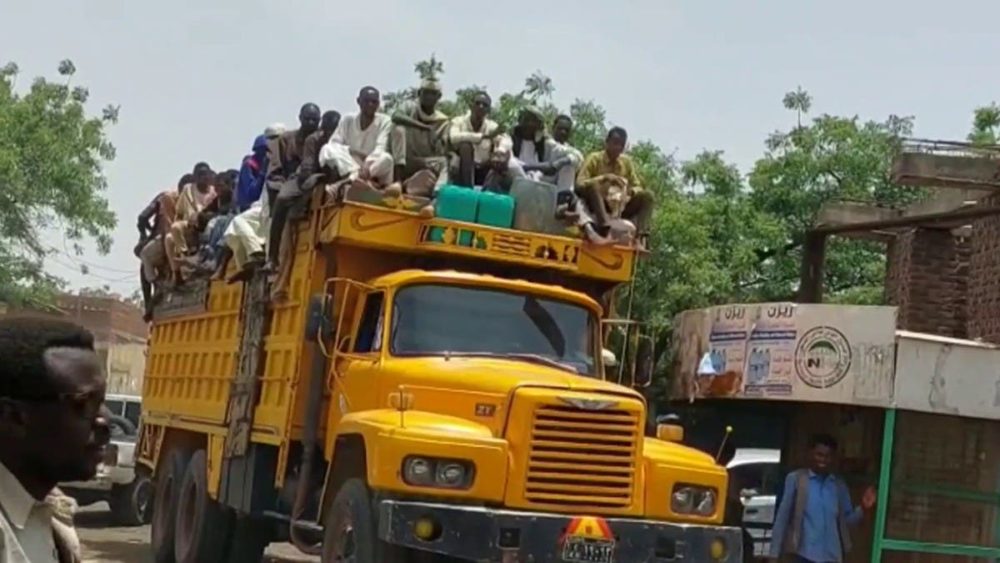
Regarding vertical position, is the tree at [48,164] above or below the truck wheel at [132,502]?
above

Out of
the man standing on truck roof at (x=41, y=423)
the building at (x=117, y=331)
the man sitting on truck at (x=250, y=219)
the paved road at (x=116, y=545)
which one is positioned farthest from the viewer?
the building at (x=117, y=331)

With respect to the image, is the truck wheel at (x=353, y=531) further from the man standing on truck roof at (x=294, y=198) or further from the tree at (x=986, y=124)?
the tree at (x=986, y=124)

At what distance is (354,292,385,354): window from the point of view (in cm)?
977

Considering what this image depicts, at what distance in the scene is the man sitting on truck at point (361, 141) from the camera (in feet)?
34.9

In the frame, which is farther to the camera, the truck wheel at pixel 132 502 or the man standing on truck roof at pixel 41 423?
the truck wheel at pixel 132 502

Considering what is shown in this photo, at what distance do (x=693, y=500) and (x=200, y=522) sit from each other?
505 centimetres

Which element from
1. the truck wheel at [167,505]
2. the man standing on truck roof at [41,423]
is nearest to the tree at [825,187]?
the truck wheel at [167,505]

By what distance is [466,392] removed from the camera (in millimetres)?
9039

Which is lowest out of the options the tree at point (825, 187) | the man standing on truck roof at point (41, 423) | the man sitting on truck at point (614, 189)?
the man standing on truck roof at point (41, 423)

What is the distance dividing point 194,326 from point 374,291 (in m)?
4.72

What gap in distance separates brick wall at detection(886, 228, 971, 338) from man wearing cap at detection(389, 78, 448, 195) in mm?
6848

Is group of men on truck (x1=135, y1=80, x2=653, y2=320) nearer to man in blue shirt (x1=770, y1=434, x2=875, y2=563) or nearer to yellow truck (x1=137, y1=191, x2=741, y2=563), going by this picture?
yellow truck (x1=137, y1=191, x2=741, y2=563)

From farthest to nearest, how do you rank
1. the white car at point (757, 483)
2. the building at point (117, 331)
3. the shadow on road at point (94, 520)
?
the building at point (117, 331) < the shadow on road at point (94, 520) < the white car at point (757, 483)

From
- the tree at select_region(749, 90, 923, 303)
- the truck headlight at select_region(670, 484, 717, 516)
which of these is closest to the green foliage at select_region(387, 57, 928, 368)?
the tree at select_region(749, 90, 923, 303)
